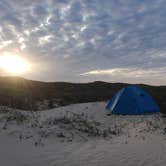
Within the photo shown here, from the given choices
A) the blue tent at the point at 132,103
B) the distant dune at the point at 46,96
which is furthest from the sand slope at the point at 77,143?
the distant dune at the point at 46,96

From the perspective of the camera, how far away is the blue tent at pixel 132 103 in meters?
15.3

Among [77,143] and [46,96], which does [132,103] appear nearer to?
[77,143]

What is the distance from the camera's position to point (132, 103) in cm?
1551

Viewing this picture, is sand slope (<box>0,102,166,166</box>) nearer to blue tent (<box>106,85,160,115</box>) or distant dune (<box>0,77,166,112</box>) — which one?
blue tent (<box>106,85,160,115</box>)

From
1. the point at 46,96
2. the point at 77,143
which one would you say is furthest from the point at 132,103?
the point at 46,96

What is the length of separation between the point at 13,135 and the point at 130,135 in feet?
15.2

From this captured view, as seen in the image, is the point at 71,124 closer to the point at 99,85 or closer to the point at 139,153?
the point at 139,153

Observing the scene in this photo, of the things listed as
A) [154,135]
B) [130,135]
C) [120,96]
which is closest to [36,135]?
[130,135]

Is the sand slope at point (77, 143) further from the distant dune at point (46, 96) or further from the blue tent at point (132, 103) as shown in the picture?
the distant dune at point (46, 96)

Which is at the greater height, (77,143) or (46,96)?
(46,96)

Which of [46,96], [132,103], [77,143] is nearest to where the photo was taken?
[77,143]

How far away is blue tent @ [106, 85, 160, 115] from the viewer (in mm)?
15305

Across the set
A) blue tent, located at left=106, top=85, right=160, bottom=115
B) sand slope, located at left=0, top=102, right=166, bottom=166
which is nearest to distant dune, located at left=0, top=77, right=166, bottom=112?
blue tent, located at left=106, top=85, right=160, bottom=115

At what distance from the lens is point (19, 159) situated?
23.4 feet
